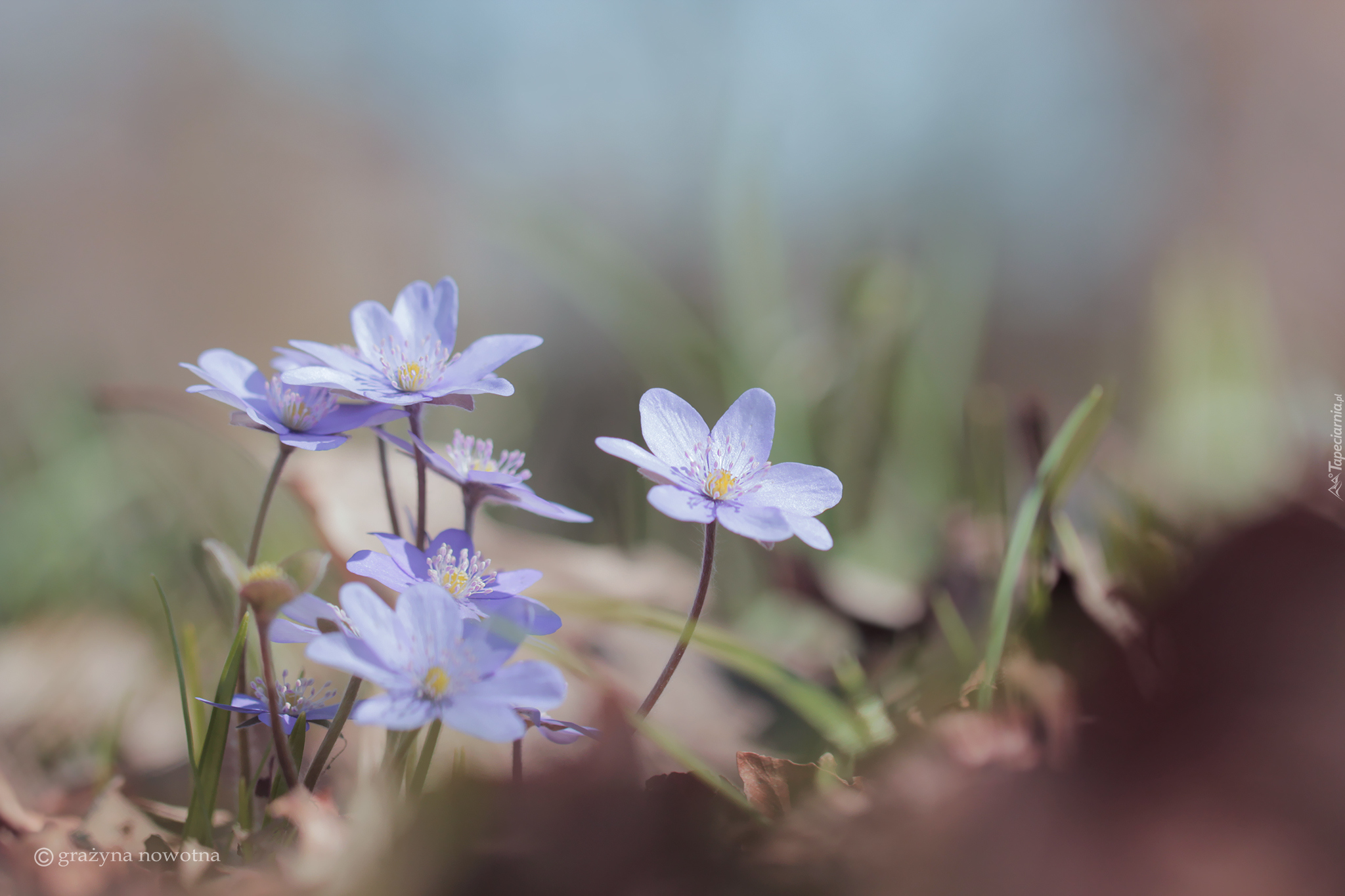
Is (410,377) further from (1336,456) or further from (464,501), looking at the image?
(1336,456)

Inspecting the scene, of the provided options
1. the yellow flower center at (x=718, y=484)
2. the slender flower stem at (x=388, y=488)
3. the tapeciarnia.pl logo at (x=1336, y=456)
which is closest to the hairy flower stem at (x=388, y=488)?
the slender flower stem at (x=388, y=488)

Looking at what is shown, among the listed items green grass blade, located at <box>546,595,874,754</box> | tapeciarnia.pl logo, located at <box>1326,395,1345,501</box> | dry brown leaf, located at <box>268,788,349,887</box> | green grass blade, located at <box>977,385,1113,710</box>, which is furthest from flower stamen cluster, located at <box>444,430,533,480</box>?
tapeciarnia.pl logo, located at <box>1326,395,1345,501</box>

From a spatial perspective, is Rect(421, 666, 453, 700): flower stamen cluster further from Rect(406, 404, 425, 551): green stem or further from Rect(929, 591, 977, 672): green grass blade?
Rect(929, 591, 977, 672): green grass blade

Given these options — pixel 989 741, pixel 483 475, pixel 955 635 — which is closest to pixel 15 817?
pixel 483 475

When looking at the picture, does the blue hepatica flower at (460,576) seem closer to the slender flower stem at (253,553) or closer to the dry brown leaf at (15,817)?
the slender flower stem at (253,553)

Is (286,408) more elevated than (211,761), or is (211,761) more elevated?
(286,408)

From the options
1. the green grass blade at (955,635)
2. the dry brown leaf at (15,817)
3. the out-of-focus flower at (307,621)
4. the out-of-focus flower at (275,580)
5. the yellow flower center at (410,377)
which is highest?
the yellow flower center at (410,377)
